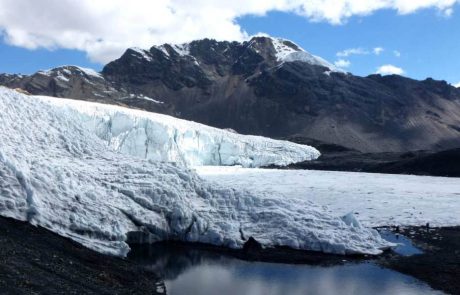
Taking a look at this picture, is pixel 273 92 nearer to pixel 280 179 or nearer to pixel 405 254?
pixel 280 179

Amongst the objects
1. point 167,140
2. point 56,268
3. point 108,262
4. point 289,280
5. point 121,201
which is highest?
point 167,140

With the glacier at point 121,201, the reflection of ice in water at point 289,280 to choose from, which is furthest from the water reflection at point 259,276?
the glacier at point 121,201

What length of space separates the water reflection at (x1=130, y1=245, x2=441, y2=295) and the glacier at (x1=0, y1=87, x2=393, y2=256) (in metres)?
1.61

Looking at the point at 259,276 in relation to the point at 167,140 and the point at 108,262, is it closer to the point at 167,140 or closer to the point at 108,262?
the point at 108,262

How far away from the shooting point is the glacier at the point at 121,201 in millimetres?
19406

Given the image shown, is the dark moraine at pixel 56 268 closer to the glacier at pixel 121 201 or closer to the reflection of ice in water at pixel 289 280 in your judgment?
the glacier at pixel 121 201

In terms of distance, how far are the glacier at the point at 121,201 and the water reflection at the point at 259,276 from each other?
1611mm

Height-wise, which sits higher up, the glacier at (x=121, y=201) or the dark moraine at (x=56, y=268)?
the glacier at (x=121, y=201)

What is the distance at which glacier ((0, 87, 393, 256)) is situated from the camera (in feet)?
63.7

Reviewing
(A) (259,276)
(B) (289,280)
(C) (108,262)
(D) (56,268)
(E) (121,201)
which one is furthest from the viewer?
(E) (121,201)

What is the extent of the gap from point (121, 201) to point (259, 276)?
24.1ft

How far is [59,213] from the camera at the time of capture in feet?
64.0

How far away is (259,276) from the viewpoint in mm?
19297

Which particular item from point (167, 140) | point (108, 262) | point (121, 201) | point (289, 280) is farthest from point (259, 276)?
point (167, 140)
